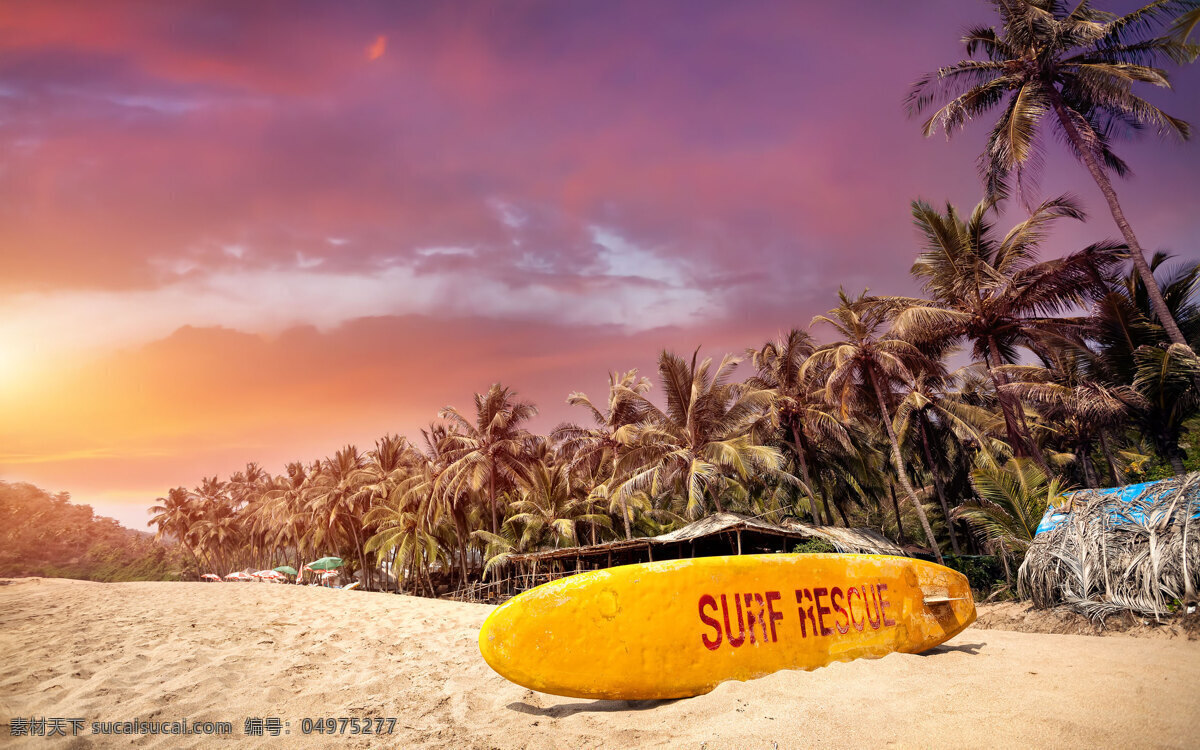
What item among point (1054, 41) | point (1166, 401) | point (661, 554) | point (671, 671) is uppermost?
point (1054, 41)

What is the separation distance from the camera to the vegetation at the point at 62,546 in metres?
33.6

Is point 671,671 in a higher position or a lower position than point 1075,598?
higher

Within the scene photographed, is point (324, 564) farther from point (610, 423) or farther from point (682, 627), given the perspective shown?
point (682, 627)

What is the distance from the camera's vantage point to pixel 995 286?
42.5 feet

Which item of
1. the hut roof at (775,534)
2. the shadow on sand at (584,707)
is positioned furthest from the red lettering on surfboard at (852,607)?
the hut roof at (775,534)

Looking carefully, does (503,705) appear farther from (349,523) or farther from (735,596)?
(349,523)

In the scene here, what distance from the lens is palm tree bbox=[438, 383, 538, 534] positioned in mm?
20969

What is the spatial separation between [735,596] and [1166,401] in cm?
1243

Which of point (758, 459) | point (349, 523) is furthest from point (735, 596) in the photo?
point (349, 523)

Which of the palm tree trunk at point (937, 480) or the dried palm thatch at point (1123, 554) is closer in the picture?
the dried palm thatch at point (1123, 554)

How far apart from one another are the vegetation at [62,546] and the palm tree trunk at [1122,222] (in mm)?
48105

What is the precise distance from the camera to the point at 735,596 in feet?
12.7

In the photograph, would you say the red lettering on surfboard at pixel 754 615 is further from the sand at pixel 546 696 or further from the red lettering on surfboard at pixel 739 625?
the sand at pixel 546 696

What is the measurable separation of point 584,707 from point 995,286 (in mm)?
14268
